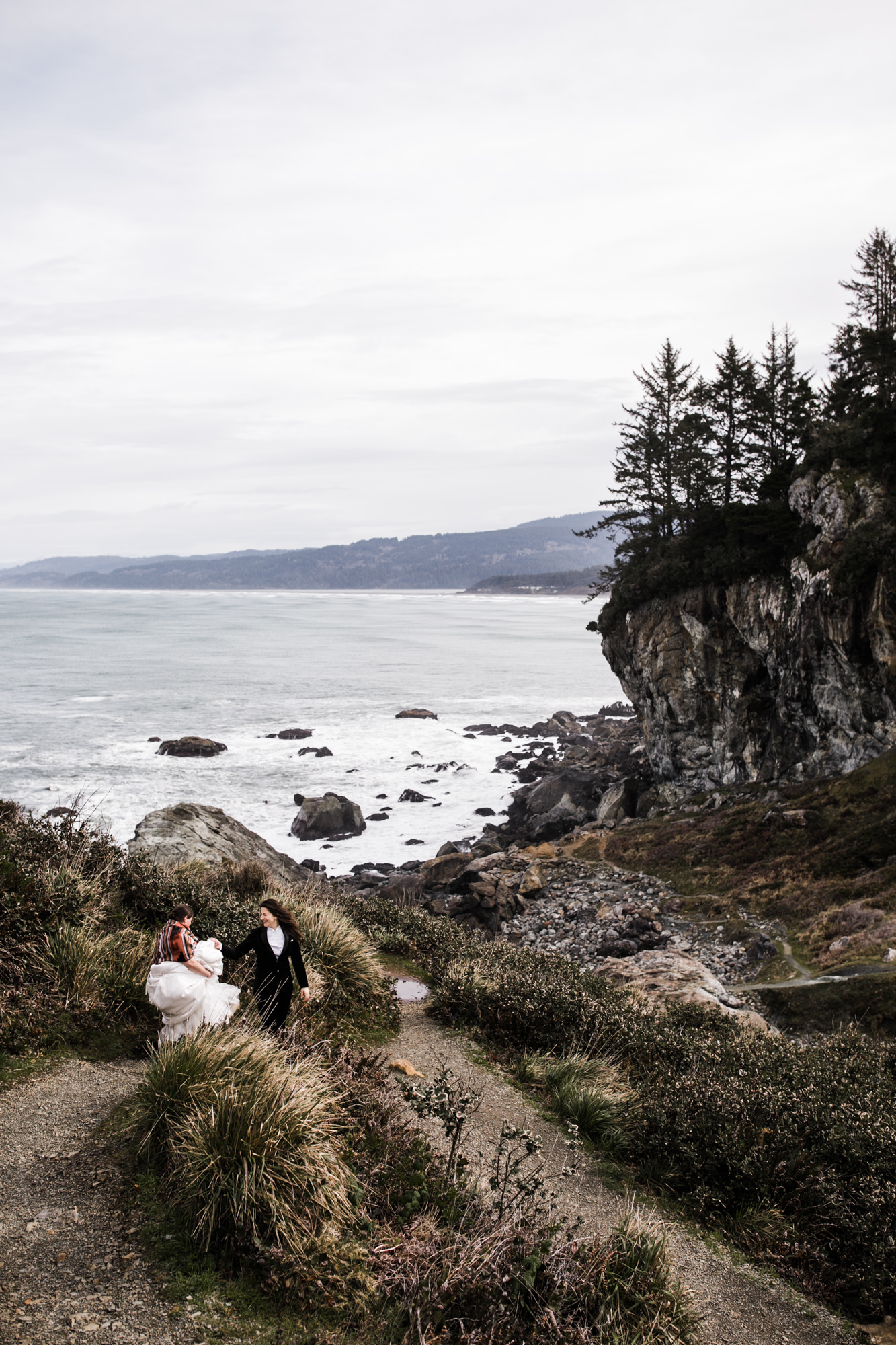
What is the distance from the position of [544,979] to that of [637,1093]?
2.58 metres

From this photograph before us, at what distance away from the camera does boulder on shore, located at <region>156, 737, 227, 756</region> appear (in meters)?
46.8

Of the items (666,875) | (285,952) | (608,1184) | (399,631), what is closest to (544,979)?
(608,1184)

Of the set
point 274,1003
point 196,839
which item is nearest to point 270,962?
point 274,1003

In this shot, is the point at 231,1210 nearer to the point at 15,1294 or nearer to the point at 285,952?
the point at 15,1294

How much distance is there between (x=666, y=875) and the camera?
27.3 metres

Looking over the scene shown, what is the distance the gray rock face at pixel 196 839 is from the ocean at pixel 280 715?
1.94 meters

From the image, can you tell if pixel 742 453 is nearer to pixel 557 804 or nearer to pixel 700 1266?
pixel 557 804

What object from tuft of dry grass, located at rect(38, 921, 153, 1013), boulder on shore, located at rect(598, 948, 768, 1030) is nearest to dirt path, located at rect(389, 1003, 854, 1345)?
tuft of dry grass, located at rect(38, 921, 153, 1013)

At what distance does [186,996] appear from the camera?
593 cm

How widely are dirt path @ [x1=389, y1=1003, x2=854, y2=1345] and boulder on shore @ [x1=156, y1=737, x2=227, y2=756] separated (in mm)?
42302

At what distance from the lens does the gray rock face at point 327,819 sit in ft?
118

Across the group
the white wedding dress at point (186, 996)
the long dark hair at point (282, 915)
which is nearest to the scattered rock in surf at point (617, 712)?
the long dark hair at point (282, 915)

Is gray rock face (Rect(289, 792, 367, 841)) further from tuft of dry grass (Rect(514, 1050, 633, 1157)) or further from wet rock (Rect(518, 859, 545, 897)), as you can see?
tuft of dry grass (Rect(514, 1050, 633, 1157))

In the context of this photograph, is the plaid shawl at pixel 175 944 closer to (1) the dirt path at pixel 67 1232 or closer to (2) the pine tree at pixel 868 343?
(1) the dirt path at pixel 67 1232
